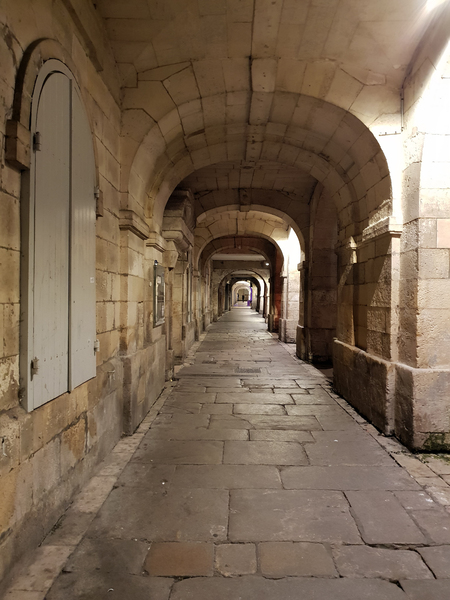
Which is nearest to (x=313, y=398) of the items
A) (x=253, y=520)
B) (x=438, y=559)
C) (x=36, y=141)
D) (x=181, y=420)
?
(x=181, y=420)

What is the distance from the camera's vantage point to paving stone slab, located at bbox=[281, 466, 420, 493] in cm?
284

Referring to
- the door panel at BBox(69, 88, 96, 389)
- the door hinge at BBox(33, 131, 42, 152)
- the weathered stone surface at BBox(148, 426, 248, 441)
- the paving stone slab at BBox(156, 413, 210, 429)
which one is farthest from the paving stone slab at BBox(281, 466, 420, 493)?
the door hinge at BBox(33, 131, 42, 152)

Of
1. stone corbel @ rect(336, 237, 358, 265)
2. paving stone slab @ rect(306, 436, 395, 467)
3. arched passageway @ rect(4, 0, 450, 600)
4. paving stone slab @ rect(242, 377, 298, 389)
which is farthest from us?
paving stone slab @ rect(242, 377, 298, 389)

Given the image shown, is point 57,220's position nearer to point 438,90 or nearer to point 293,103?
point 293,103

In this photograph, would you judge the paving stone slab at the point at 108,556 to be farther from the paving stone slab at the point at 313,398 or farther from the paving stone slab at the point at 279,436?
the paving stone slab at the point at 313,398

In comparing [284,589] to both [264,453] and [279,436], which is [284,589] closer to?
[264,453]

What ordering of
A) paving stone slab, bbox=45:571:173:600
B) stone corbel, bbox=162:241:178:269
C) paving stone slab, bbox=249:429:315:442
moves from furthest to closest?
stone corbel, bbox=162:241:178:269, paving stone slab, bbox=249:429:315:442, paving stone slab, bbox=45:571:173:600

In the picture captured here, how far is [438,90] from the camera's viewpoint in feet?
11.2

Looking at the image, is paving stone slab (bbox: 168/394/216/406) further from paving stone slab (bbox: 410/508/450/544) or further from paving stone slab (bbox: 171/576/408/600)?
paving stone slab (bbox: 171/576/408/600)

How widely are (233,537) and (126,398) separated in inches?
77.3

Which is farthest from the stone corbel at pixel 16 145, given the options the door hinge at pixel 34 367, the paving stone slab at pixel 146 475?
the paving stone slab at pixel 146 475

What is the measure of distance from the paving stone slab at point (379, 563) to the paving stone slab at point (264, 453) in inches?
45.2

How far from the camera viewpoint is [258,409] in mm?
4738

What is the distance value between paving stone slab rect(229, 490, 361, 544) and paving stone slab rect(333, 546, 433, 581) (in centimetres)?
10
